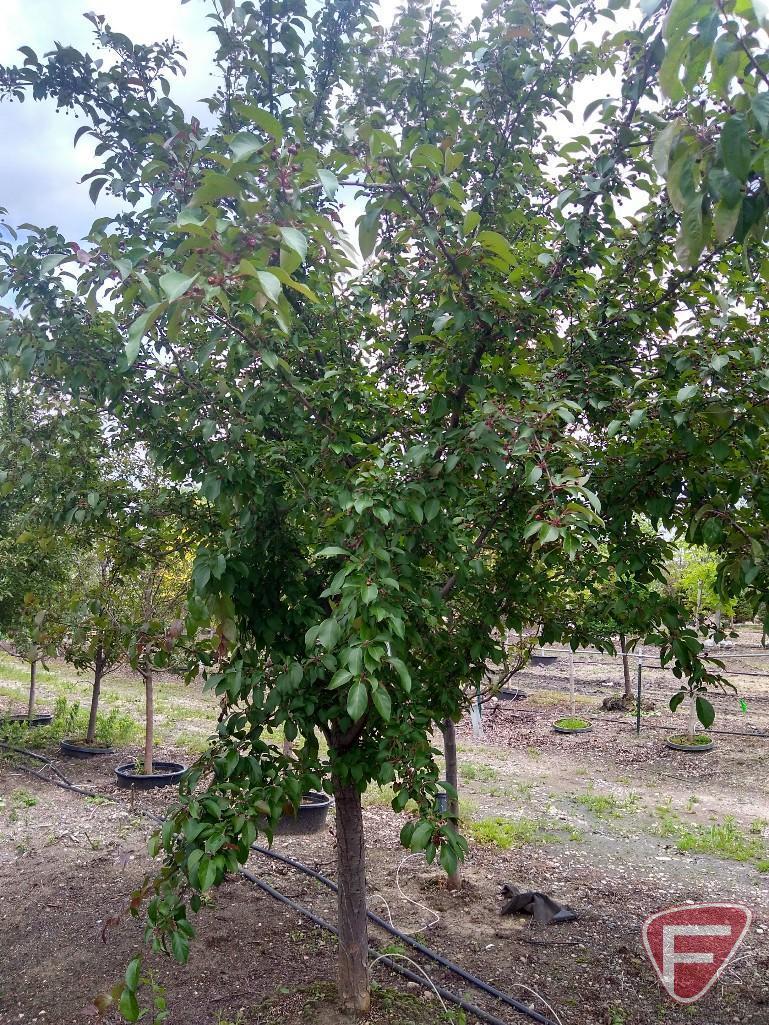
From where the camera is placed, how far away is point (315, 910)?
4113 millimetres

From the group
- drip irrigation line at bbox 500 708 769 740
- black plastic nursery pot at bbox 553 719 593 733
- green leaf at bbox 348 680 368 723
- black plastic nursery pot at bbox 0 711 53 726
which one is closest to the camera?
green leaf at bbox 348 680 368 723

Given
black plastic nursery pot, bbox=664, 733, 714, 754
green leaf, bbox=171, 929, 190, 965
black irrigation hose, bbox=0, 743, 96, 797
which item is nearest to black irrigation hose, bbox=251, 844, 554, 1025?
green leaf, bbox=171, 929, 190, 965

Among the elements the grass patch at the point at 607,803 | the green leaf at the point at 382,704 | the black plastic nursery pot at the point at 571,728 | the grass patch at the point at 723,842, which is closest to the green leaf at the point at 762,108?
the green leaf at the point at 382,704

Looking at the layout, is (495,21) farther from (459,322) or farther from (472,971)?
(472,971)

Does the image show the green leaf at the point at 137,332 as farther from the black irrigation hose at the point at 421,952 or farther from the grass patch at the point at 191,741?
the grass patch at the point at 191,741

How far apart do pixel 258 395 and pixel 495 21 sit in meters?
1.53

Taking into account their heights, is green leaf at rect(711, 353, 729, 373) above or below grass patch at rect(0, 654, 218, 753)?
above

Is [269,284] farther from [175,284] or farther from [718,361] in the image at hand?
[718,361]

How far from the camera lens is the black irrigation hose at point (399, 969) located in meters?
3.03

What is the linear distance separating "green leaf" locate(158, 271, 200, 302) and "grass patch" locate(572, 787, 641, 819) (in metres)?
6.32

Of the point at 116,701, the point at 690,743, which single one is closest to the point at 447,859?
the point at 690,743

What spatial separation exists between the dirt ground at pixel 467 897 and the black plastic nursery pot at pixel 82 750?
316 millimetres

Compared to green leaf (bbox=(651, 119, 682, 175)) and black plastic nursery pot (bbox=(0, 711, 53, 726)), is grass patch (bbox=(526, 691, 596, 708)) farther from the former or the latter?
green leaf (bbox=(651, 119, 682, 175))

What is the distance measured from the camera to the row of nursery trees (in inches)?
74.6
